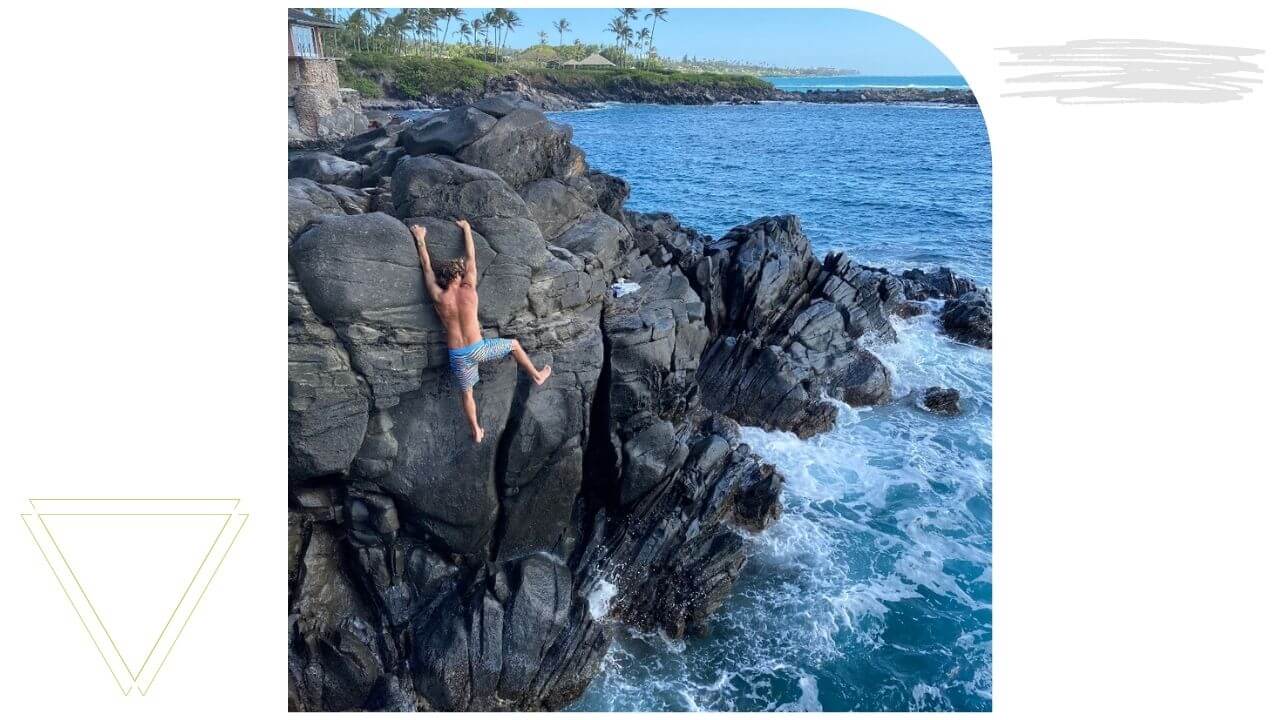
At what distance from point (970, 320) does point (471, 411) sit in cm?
1420

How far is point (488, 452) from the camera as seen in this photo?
8102 mm

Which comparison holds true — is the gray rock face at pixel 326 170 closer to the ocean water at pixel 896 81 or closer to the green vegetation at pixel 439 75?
the green vegetation at pixel 439 75

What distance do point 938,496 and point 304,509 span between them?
31.1ft

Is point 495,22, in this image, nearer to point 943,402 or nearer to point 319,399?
point 319,399

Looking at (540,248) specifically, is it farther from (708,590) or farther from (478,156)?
(708,590)

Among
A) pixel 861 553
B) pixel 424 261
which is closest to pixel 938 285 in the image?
pixel 861 553

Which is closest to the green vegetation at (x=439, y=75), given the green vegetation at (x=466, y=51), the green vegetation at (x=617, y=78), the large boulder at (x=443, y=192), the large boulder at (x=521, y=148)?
the green vegetation at (x=466, y=51)

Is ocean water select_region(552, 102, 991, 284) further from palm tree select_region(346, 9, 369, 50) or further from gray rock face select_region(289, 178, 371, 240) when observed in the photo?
gray rock face select_region(289, 178, 371, 240)

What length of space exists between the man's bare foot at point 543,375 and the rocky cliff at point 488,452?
0.20 metres

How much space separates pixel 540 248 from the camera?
8086 millimetres

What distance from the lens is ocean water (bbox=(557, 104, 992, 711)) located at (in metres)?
8.16

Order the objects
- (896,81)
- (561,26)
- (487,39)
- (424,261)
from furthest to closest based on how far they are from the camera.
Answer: (487,39)
(896,81)
(561,26)
(424,261)
